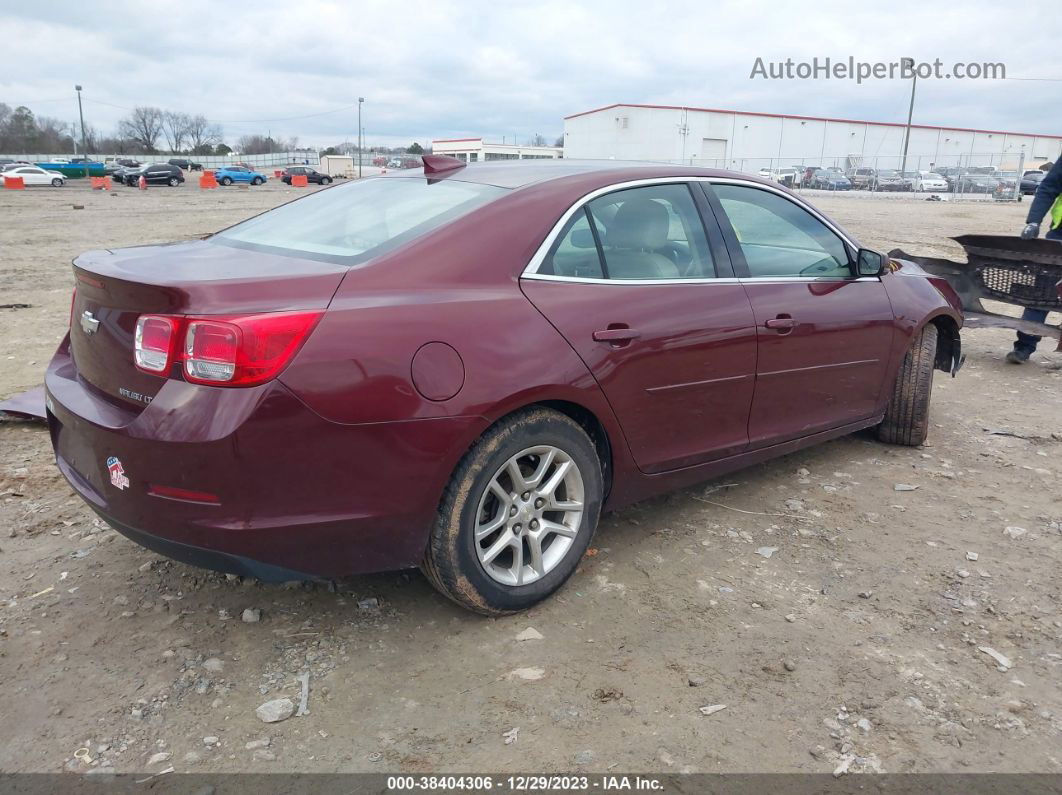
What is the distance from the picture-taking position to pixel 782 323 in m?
3.75

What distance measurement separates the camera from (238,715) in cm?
248

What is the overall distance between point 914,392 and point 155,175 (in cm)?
4980

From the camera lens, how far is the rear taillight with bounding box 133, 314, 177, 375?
7.96 feet

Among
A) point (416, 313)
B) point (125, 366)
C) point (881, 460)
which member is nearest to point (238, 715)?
point (125, 366)

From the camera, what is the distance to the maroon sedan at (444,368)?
94.8 inches

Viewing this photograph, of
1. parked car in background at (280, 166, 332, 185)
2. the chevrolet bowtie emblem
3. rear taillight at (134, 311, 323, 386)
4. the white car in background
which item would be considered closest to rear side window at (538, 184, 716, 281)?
rear taillight at (134, 311, 323, 386)

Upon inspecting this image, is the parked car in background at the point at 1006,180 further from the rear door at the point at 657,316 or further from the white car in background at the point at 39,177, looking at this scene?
the white car in background at the point at 39,177

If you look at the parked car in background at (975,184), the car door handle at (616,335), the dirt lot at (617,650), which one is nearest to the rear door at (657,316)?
the car door handle at (616,335)

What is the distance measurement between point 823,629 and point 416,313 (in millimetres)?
1862

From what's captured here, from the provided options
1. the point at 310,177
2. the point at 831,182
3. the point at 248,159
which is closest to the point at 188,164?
the point at 248,159

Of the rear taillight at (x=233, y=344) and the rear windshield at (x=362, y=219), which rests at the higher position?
the rear windshield at (x=362, y=219)

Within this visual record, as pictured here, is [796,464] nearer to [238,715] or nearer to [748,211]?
[748,211]

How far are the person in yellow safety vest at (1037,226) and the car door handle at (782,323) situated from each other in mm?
4446

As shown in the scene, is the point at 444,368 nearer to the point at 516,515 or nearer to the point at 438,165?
the point at 516,515
